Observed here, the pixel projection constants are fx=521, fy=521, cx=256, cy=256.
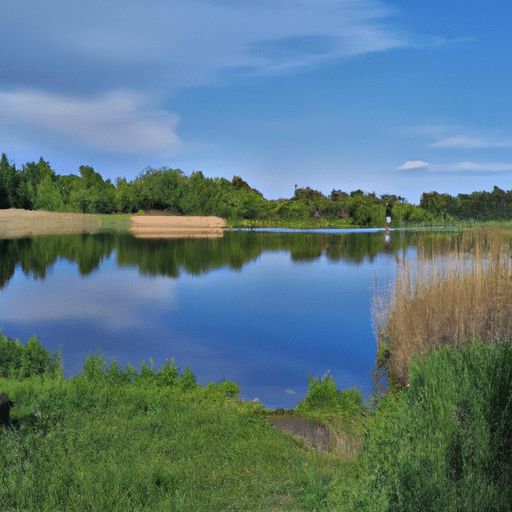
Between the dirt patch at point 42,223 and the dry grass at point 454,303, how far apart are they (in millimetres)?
51243

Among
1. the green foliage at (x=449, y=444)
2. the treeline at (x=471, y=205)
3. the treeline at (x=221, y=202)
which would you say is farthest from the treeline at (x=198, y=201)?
the green foliage at (x=449, y=444)

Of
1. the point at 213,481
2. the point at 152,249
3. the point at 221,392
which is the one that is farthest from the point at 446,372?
the point at 152,249

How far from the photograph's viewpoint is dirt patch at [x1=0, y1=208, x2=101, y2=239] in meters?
59.6

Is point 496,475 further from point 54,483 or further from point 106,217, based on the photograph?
point 106,217

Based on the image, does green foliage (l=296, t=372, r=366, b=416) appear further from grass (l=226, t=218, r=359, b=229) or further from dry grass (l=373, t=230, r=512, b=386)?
grass (l=226, t=218, r=359, b=229)

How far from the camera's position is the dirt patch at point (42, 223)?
195 feet

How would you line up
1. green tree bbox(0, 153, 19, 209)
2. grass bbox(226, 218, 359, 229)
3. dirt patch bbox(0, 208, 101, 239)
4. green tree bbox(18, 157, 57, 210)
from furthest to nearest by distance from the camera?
grass bbox(226, 218, 359, 229)
green tree bbox(18, 157, 57, 210)
dirt patch bbox(0, 208, 101, 239)
green tree bbox(0, 153, 19, 209)

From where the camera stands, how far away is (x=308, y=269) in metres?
33.2

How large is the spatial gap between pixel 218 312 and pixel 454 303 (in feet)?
40.2

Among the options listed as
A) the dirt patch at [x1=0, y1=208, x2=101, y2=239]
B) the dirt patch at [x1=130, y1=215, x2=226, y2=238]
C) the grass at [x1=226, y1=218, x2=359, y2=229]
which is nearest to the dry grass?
the dirt patch at [x1=0, y1=208, x2=101, y2=239]

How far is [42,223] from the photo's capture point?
6762 centimetres

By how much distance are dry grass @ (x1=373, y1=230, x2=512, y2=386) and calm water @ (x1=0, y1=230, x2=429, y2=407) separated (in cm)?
174

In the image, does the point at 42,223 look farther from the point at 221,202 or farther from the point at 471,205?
the point at 471,205

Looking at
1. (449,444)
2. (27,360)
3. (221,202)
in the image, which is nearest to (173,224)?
(221,202)
